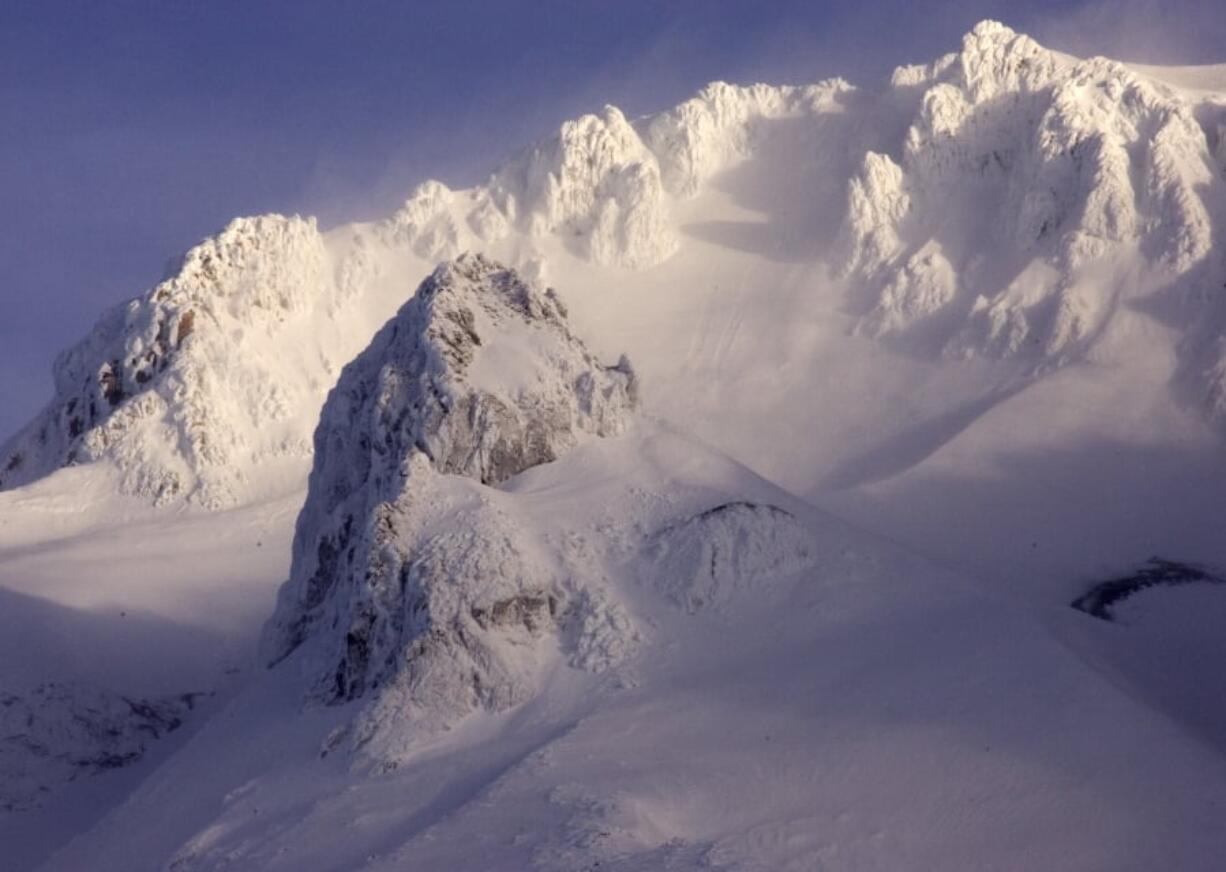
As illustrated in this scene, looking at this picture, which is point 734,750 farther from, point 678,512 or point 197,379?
point 197,379

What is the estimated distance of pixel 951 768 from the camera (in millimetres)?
23938

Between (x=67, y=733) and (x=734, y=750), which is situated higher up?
(x=734, y=750)

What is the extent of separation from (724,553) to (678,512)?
242cm

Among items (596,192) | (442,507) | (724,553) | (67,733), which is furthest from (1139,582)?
(596,192)

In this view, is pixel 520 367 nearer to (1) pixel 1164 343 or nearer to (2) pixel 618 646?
(2) pixel 618 646

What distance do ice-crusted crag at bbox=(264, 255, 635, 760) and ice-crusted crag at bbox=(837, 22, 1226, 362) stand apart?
3491cm

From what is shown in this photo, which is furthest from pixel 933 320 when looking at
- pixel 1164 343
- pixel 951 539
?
pixel 951 539

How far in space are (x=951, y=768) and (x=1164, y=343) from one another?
47311 mm

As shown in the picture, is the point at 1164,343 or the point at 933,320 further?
the point at 933,320

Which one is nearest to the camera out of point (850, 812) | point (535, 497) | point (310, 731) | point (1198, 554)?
point (850, 812)

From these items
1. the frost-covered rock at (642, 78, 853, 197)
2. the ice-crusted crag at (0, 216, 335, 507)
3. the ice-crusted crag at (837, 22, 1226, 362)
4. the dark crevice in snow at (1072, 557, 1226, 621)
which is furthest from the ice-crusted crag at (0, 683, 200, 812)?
the frost-covered rock at (642, 78, 853, 197)

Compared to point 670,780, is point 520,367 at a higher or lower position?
higher

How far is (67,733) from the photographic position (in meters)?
47.7

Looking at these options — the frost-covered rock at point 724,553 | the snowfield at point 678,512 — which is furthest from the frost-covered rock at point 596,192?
the frost-covered rock at point 724,553
